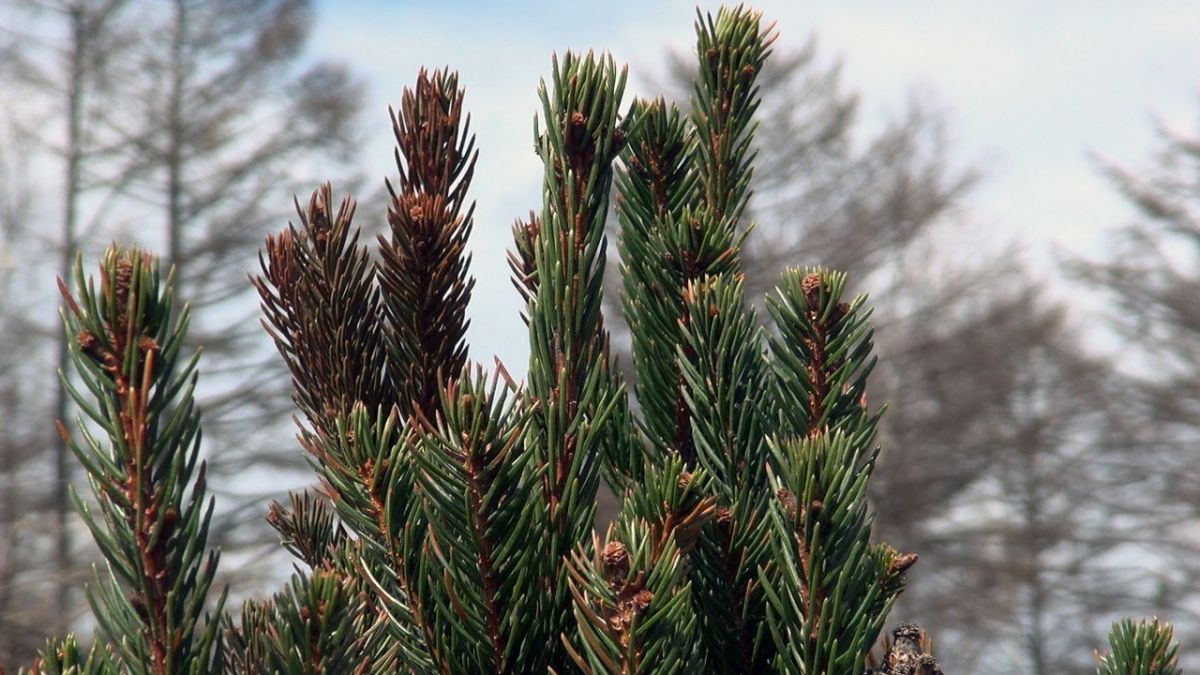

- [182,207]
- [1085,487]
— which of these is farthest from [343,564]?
[1085,487]

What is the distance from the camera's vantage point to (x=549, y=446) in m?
1.42

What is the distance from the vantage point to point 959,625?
2166 centimetres

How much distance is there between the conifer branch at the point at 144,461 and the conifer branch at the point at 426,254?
1.84 feet

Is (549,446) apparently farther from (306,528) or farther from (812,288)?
(306,528)

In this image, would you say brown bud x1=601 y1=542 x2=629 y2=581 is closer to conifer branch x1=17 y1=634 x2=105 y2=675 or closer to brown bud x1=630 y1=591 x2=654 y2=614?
brown bud x1=630 y1=591 x2=654 y2=614

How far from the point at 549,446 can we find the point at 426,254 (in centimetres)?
45

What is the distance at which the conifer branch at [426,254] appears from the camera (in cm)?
172

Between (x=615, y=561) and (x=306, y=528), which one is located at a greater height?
(x=306, y=528)

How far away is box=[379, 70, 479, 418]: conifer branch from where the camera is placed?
1717 mm

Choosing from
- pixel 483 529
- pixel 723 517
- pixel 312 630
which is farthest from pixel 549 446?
pixel 312 630

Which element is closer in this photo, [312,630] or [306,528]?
[312,630]

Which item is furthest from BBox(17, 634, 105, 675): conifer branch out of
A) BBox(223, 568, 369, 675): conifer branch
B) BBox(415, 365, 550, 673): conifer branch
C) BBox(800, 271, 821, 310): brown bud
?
BBox(800, 271, 821, 310): brown bud

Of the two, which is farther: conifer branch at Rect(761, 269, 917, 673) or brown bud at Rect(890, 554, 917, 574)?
brown bud at Rect(890, 554, 917, 574)

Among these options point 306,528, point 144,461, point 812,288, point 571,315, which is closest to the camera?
point 144,461
